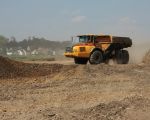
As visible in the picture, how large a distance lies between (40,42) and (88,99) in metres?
104

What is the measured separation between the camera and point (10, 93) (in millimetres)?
14469

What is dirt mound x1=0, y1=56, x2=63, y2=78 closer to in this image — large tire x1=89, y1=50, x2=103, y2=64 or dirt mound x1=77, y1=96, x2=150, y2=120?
large tire x1=89, y1=50, x2=103, y2=64

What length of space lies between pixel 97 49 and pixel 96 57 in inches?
23.7

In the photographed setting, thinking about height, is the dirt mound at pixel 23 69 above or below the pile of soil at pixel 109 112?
above

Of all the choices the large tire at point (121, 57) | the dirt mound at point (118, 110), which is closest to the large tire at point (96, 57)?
the large tire at point (121, 57)

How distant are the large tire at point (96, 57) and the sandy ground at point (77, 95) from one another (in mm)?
6232

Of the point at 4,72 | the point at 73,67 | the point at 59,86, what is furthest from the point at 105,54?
the point at 59,86

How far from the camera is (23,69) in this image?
68.6 ft

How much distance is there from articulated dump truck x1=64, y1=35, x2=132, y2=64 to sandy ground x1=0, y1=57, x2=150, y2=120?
20.1ft

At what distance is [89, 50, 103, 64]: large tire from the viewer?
1104 inches

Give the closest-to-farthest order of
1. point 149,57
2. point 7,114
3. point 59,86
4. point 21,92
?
1. point 7,114
2. point 21,92
3. point 59,86
4. point 149,57

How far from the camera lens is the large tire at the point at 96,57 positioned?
28031mm

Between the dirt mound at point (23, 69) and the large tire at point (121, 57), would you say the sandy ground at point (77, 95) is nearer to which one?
the dirt mound at point (23, 69)

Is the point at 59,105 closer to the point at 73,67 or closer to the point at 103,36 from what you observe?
the point at 73,67
